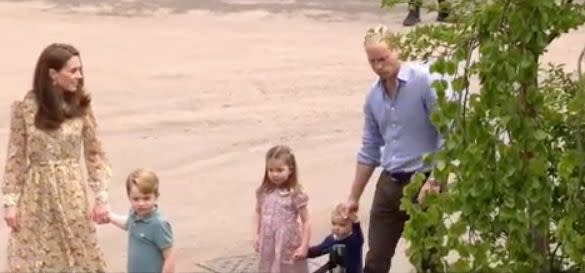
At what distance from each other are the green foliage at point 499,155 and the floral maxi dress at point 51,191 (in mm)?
2797

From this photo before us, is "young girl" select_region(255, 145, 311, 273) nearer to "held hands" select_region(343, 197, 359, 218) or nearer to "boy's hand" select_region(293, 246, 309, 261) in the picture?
"boy's hand" select_region(293, 246, 309, 261)

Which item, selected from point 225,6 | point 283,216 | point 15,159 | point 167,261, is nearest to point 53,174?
point 15,159

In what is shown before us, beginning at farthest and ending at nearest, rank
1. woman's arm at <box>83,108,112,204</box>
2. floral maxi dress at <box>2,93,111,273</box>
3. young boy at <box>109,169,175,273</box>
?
1. woman's arm at <box>83,108,112,204</box>
2. floral maxi dress at <box>2,93,111,273</box>
3. young boy at <box>109,169,175,273</box>

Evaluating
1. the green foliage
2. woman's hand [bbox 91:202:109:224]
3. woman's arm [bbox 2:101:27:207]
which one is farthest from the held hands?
the green foliage

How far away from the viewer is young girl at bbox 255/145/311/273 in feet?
24.3

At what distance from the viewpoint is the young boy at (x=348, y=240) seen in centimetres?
735

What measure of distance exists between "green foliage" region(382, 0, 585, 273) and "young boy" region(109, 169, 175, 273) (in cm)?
233

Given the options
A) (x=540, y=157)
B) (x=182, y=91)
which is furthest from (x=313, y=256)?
(x=182, y=91)

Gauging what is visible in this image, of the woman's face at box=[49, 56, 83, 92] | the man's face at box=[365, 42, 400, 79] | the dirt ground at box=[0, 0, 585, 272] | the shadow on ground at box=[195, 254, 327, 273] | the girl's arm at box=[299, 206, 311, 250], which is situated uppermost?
the man's face at box=[365, 42, 400, 79]

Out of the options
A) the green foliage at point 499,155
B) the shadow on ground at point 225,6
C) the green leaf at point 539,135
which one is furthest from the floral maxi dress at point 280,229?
the shadow on ground at point 225,6

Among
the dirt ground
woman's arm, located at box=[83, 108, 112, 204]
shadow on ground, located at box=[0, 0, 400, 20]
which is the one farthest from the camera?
shadow on ground, located at box=[0, 0, 400, 20]

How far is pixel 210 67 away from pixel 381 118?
10263mm

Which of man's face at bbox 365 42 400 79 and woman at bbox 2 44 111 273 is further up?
man's face at bbox 365 42 400 79

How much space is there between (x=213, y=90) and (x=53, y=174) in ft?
27.5
